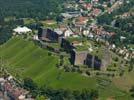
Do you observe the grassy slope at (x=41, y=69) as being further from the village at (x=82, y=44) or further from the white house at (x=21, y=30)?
the white house at (x=21, y=30)

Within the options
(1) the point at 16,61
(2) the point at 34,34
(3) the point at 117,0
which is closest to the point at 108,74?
(1) the point at 16,61

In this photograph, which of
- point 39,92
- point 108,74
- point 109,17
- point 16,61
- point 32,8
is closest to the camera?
point 39,92

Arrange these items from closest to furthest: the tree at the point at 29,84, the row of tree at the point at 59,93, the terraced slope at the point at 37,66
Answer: the row of tree at the point at 59,93 → the tree at the point at 29,84 → the terraced slope at the point at 37,66

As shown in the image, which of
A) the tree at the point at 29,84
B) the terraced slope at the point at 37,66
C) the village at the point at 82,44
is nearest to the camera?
the tree at the point at 29,84

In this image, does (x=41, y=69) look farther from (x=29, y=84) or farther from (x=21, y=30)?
(x=21, y=30)

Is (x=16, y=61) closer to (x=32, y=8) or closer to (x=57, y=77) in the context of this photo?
(x=57, y=77)

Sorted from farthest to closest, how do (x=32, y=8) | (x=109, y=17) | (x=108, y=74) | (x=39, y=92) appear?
1. (x=32, y=8)
2. (x=109, y=17)
3. (x=108, y=74)
4. (x=39, y=92)

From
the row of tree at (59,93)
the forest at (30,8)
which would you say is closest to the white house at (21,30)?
the forest at (30,8)

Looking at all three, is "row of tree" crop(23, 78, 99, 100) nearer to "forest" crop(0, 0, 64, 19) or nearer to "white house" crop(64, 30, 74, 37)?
"white house" crop(64, 30, 74, 37)

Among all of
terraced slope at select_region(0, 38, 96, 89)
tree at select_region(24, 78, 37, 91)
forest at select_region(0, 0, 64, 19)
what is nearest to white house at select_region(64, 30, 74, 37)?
terraced slope at select_region(0, 38, 96, 89)

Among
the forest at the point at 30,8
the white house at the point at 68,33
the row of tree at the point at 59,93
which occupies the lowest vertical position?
the row of tree at the point at 59,93
